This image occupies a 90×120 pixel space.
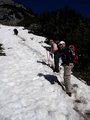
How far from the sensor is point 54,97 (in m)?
8.48

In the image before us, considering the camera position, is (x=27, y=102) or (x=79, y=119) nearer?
(x=79, y=119)

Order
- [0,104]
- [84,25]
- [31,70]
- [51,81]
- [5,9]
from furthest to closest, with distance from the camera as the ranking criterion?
1. [5,9]
2. [84,25]
3. [31,70]
4. [51,81]
5. [0,104]

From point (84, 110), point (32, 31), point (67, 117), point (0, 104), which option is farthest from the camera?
point (32, 31)

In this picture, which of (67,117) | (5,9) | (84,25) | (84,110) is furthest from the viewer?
(5,9)

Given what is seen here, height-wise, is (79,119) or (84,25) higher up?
(84,25)

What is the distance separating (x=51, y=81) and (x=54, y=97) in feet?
6.48

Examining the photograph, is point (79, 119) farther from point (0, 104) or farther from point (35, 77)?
point (35, 77)

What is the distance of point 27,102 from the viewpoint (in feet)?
25.6

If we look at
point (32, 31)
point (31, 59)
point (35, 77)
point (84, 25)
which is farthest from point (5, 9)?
point (35, 77)

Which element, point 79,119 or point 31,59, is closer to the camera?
point 79,119

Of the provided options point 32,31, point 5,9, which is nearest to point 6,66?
point 32,31

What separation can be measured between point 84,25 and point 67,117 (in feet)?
65.1

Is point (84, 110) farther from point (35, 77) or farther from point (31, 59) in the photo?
point (31, 59)

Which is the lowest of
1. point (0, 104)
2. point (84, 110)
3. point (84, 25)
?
point (84, 110)
